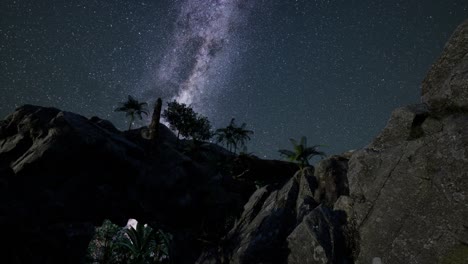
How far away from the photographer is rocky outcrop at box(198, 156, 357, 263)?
11.2 meters

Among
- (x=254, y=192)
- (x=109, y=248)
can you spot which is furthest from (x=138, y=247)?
(x=254, y=192)

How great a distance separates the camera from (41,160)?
24.1 meters

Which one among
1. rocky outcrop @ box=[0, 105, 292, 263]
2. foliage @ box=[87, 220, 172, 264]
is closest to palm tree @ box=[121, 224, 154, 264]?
foliage @ box=[87, 220, 172, 264]

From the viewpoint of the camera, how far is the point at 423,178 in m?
8.85

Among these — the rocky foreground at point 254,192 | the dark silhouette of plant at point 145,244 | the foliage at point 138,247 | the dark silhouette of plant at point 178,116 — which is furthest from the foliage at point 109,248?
the dark silhouette of plant at point 178,116

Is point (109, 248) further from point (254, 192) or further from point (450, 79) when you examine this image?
point (450, 79)

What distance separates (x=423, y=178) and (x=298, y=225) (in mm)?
5715

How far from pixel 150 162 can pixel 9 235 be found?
1384cm

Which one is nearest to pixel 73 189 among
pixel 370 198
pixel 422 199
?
pixel 370 198

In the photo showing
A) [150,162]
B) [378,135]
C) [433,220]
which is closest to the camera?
[433,220]

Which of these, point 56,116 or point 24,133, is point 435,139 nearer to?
point 56,116

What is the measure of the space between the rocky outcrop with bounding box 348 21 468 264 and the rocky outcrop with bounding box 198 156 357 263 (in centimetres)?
116

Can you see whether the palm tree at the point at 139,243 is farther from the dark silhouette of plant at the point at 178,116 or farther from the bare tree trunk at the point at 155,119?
the dark silhouette of plant at the point at 178,116

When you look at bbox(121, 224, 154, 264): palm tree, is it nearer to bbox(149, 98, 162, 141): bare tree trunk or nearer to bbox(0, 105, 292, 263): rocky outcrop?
bbox(0, 105, 292, 263): rocky outcrop
